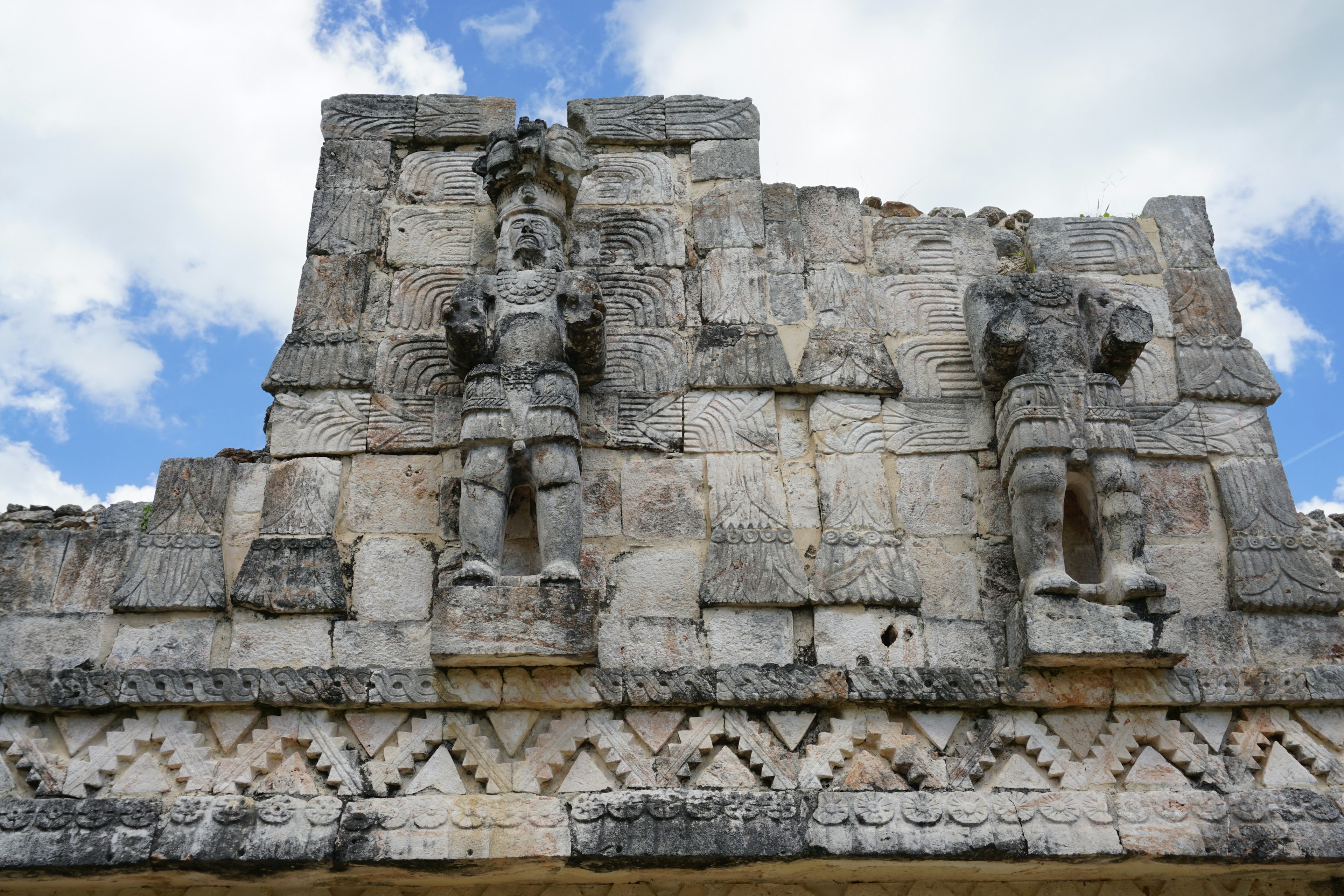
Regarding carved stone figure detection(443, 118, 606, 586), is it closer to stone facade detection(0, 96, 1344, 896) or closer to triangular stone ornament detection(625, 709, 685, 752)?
stone facade detection(0, 96, 1344, 896)

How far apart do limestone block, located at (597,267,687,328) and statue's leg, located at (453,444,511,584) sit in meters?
1.30

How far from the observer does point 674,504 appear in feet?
20.6

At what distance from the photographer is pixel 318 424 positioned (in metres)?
6.46

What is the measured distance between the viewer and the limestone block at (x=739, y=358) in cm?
659

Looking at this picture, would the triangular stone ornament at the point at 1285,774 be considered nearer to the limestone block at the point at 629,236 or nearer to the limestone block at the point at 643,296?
the limestone block at the point at 643,296

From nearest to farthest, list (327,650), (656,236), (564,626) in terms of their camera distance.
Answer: (564,626) < (327,650) < (656,236)

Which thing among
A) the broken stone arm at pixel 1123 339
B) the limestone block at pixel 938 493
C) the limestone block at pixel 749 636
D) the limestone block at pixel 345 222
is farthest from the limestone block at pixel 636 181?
the limestone block at pixel 749 636

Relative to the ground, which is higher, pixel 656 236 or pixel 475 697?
pixel 656 236

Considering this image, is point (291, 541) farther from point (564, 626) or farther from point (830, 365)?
point (830, 365)

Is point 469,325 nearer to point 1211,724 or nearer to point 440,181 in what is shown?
point 440,181

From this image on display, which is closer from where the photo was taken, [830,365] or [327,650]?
[327,650]

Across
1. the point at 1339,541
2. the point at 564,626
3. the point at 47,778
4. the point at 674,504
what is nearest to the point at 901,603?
the point at 674,504

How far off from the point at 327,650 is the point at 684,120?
3.99m

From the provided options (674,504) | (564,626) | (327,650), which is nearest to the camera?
(564,626)
